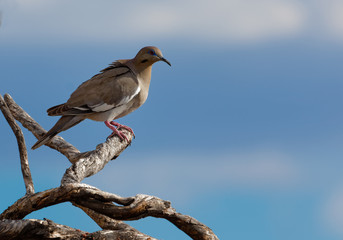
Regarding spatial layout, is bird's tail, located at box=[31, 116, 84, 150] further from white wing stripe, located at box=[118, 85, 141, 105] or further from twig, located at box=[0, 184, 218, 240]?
twig, located at box=[0, 184, 218, 240]

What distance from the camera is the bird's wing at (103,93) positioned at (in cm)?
669

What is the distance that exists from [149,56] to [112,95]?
93 centimetres

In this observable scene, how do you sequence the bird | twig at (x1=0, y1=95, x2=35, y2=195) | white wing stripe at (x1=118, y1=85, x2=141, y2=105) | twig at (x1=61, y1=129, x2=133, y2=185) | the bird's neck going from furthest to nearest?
the bird's neck
white wing stripe at (x1=118, y1=85, x2=141, y2=105)
the bird
twig at (x1=0, y1=95, x2=35, y2=195)
twig at (x1=61, y1=129, x2=133, y2=185)

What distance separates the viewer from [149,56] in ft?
24.1

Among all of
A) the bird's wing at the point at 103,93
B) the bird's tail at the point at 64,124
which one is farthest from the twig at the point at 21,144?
the bird's wing at the point at 103,93

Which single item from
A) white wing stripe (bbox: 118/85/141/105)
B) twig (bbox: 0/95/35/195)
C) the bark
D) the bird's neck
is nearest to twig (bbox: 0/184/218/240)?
the bark

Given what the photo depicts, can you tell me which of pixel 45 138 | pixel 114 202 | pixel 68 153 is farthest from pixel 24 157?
pixel 114 202

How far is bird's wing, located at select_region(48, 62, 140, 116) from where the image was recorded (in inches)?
263

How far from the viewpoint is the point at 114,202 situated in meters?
4.49

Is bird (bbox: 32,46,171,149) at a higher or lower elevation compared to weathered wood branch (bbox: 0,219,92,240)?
higher

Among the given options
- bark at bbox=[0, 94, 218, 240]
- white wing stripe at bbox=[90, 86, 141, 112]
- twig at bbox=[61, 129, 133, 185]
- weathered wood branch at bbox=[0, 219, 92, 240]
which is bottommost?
weathered wood branch at bbox=[0, 219, 92, 240]

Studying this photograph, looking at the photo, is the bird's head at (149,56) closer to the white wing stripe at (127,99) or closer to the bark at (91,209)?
the white wing stripe at (127,99)

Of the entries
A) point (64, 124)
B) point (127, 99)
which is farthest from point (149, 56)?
point (64, 124)

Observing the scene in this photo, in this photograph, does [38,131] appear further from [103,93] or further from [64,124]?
[103,93]
